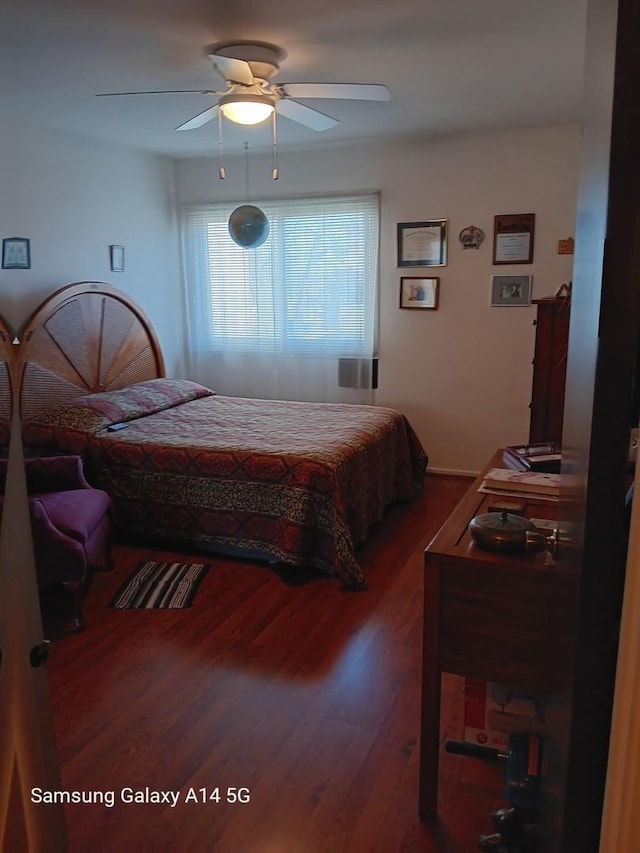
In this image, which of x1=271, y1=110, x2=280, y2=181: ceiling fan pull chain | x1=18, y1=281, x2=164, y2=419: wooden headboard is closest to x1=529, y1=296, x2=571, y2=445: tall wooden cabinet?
x1=271, y1=110, x2=280, y2=181: ceiling fan pull chain

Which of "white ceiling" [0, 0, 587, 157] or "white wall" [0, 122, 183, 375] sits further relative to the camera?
"white wall" [0, 122, 183, 375]

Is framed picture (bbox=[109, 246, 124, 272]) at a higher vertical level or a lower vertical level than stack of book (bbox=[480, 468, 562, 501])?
higher

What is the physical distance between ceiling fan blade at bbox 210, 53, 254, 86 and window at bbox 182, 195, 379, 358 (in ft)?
6.88

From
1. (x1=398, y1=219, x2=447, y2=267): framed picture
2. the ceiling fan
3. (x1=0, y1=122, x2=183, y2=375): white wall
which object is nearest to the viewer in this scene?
the ceiling fan

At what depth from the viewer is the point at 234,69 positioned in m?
2.71

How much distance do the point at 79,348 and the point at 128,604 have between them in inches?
80.6

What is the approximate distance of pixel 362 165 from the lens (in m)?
4.78

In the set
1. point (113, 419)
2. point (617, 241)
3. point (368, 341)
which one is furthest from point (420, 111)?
point (617, 241)

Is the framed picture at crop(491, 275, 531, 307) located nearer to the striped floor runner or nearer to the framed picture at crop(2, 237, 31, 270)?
the striped floor runner

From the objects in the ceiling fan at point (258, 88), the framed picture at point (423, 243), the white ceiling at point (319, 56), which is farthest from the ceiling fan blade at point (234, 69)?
the framed picture at point (423, 243)

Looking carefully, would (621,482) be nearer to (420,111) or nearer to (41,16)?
(41,16)

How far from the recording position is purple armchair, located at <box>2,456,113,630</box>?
103 inches

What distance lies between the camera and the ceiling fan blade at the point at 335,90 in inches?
110

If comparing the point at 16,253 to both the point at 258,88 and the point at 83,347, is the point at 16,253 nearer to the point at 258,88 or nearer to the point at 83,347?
the point at 83,347
